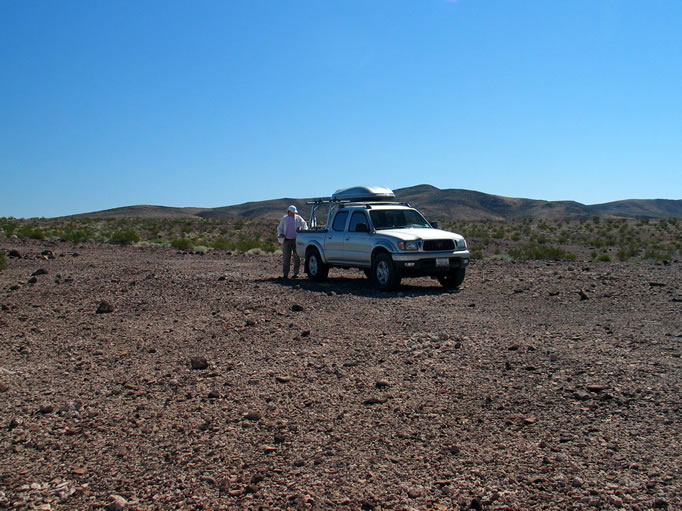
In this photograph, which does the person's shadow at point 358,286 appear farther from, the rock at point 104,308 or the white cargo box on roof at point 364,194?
the rock at point 104,308

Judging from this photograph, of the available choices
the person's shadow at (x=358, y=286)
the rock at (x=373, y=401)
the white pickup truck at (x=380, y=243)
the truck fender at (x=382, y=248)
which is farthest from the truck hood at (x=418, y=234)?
the rock at (x=373, y=401)

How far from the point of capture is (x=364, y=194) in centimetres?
1691

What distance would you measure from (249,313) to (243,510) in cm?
701

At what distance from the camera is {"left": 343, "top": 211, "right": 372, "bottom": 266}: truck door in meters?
15.4

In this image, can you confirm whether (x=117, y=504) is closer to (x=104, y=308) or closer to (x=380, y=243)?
(x=104, y=308)

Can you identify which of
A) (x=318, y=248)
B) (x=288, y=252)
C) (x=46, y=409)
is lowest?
(x=46, y=409)

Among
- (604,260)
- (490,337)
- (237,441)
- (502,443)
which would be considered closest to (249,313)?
(490,337)

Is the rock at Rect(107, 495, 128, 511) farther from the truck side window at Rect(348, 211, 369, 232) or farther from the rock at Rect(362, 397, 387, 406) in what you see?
the truck side window at Rect(348, 211, 369, 232)

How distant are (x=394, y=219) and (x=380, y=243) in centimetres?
129

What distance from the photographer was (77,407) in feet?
Answer: 20.2

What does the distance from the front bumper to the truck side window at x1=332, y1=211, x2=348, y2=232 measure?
228cm

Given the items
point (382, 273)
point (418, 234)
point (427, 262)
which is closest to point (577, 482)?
point (427, 262)

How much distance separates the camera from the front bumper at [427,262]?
47.1 feet

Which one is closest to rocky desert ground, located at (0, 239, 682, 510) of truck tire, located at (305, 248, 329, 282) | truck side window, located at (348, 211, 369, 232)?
truck side window, located at (348, 211, 369, 232)
